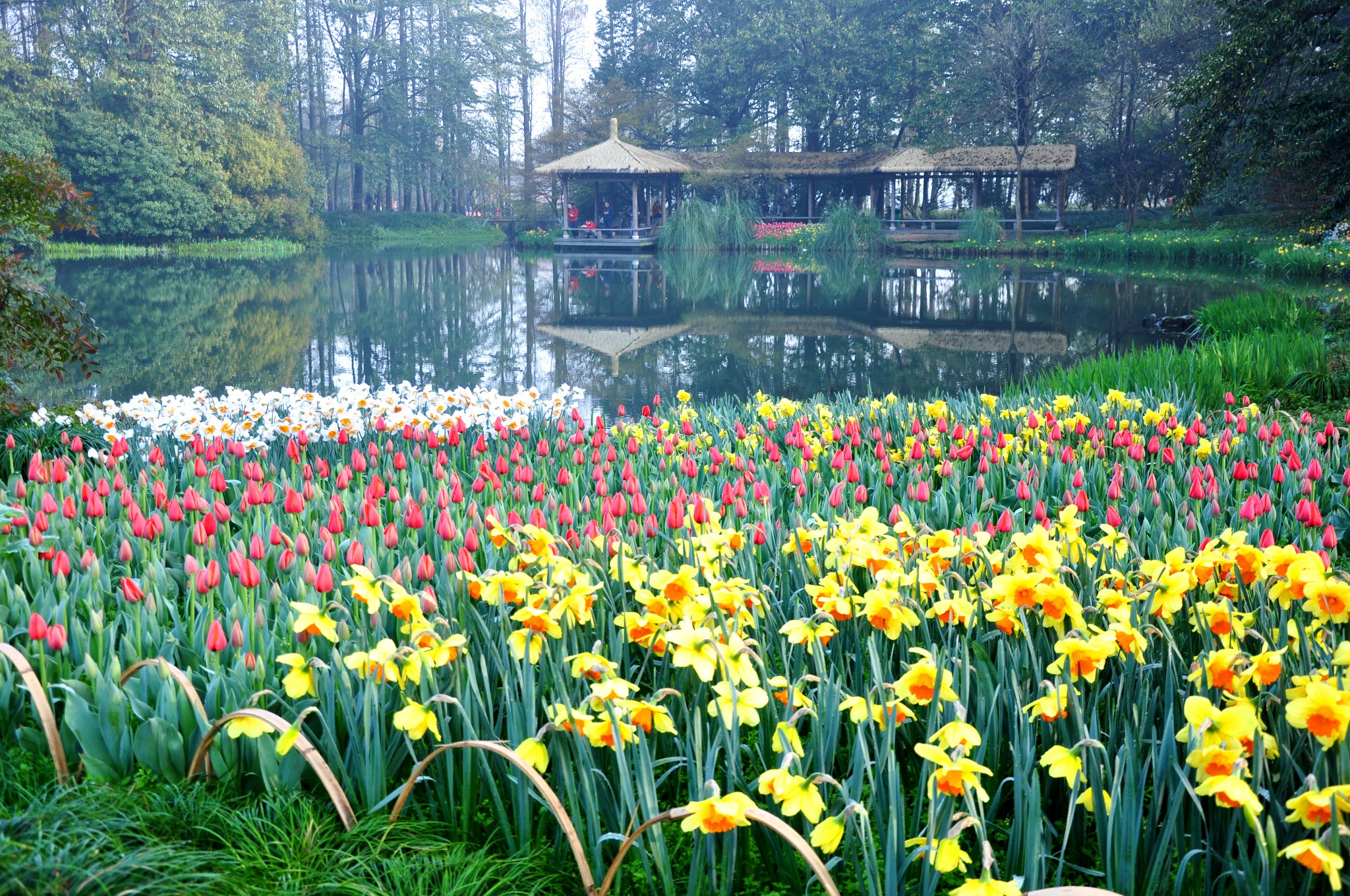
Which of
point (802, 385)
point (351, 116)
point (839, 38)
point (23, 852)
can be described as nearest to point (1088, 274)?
point (802, 385)

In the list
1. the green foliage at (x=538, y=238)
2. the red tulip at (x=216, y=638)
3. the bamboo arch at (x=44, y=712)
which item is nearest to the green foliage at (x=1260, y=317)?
the red tulip at (x=216, y=638)

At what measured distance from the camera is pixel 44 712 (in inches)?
69.4

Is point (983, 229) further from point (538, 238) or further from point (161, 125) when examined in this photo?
point (161, 125)

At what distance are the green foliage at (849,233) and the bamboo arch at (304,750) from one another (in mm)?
29332

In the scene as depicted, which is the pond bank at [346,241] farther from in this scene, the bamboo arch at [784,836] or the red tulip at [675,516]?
the bamboo arch at [784,836]

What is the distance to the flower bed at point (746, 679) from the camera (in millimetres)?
1560

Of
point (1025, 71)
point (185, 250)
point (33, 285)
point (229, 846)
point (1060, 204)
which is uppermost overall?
point (1025, 71)

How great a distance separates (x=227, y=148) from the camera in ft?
107

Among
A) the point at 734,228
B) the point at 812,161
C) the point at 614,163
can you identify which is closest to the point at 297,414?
the point at 734,228

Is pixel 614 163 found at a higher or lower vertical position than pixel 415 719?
higher

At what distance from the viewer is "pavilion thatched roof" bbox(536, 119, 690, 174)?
106 ft

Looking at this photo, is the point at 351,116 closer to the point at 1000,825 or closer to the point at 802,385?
the point at 802,385

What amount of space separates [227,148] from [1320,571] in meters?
35.3

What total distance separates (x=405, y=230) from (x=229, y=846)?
43484 mm
